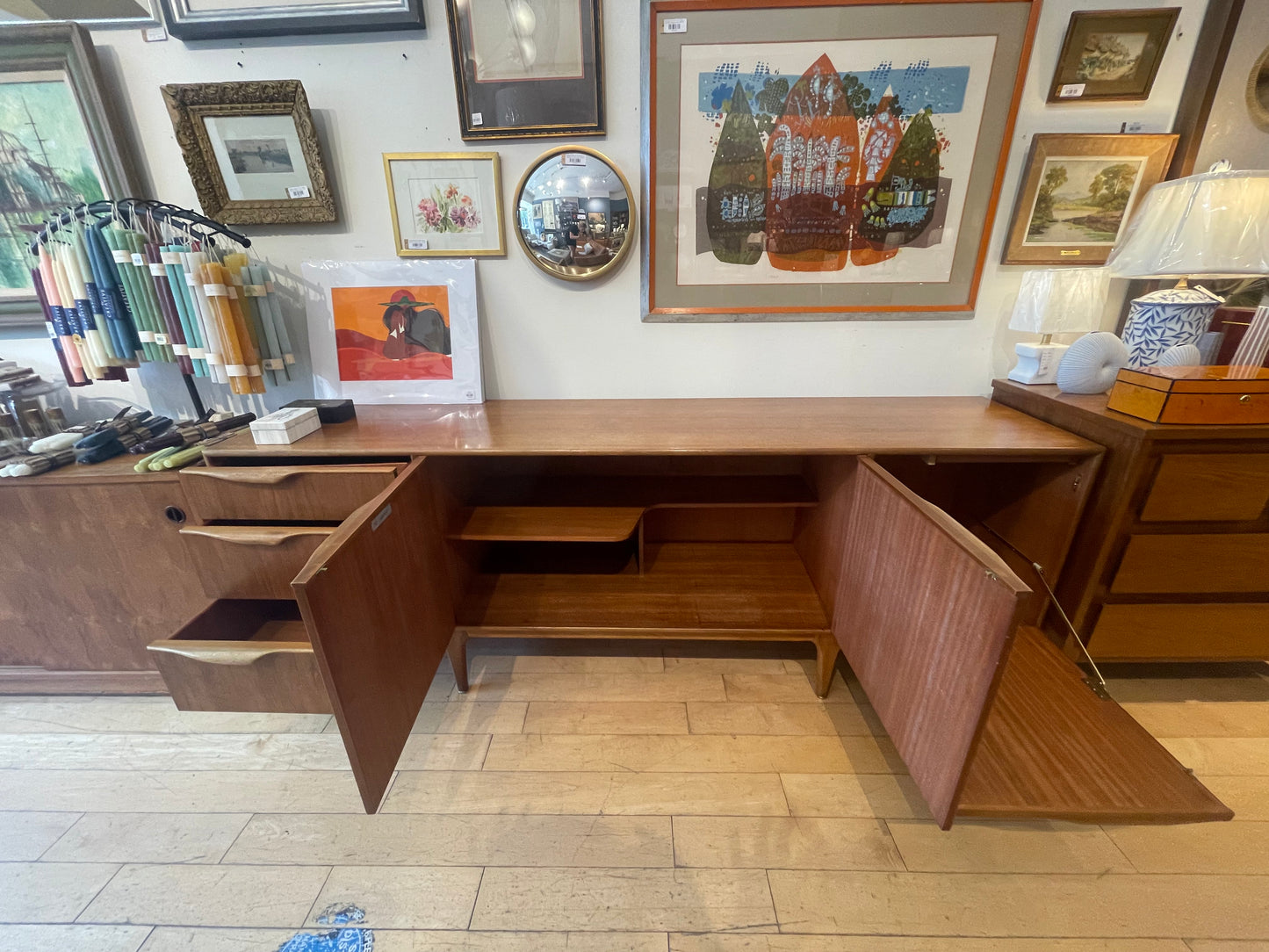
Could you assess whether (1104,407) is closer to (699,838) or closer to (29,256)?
(699,838)

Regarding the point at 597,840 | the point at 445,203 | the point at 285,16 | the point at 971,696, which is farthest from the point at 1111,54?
the point at 597,840

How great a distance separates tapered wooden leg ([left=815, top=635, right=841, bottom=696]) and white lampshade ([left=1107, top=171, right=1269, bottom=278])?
3.62ft

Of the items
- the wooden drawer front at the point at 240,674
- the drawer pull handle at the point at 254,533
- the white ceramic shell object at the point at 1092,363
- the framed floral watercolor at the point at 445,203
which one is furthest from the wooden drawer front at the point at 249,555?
the white ceramic shell object at the point at 1092,363

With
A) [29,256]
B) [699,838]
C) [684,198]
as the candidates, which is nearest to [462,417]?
[684,198]

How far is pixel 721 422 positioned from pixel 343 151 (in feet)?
4.19

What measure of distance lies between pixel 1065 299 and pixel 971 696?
1122mm

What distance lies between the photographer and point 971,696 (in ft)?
2.21

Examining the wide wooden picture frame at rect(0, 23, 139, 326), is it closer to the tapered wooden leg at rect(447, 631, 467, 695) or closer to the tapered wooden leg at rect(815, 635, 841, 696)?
the tapered wooden leg at rect(447, 631, 467, 695)

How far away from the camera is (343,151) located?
130 centimetres

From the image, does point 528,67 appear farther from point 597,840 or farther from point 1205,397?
point 597,840

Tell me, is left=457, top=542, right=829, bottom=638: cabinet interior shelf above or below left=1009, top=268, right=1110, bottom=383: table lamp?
below

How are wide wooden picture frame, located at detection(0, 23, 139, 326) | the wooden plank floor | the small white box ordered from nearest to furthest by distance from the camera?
1. the wooden plank floor
2. the small white box
3. wide wooden picture frame, located at detection(0, 23, 139, 326)

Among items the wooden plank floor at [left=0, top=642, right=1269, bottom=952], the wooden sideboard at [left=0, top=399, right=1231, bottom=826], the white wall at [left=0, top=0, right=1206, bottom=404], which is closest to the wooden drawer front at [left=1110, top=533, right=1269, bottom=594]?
the wooden sideboard at [left=0, top=399, right=1231, bottom=826]

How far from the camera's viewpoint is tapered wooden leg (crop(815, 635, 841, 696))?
1194 mm
